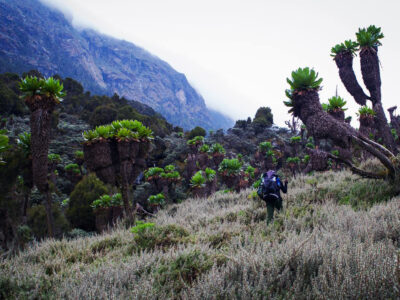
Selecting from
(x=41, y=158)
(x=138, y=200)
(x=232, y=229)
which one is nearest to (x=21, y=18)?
(x=138, y=200)

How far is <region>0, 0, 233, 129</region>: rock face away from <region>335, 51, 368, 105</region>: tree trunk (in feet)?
270

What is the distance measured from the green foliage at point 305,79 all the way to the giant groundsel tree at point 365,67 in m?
6.07

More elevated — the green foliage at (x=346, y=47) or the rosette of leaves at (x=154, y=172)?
the green foliage at (x=346, y=47)

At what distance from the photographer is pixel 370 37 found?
38.5ft

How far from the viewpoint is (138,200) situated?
24.7 meters

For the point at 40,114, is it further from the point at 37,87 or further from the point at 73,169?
the point at 73,169

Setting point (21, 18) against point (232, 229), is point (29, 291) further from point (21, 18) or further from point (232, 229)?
point (21, 18)

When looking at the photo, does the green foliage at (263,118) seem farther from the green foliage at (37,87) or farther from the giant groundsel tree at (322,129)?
the green foliage at (37,87)

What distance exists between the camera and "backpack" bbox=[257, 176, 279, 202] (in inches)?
236

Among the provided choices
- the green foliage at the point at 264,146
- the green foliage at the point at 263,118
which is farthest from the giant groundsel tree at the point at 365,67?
the green foliage at the point at 263,118

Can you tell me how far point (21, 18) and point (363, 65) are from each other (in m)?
154

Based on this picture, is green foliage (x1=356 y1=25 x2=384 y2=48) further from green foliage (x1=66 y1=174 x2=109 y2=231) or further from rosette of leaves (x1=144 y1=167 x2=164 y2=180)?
green foliage (x1=66 y1=174 x2=109 y2=231)

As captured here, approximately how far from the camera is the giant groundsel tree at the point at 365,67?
38.3ft

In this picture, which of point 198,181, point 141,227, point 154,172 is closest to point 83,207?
point 154,172
